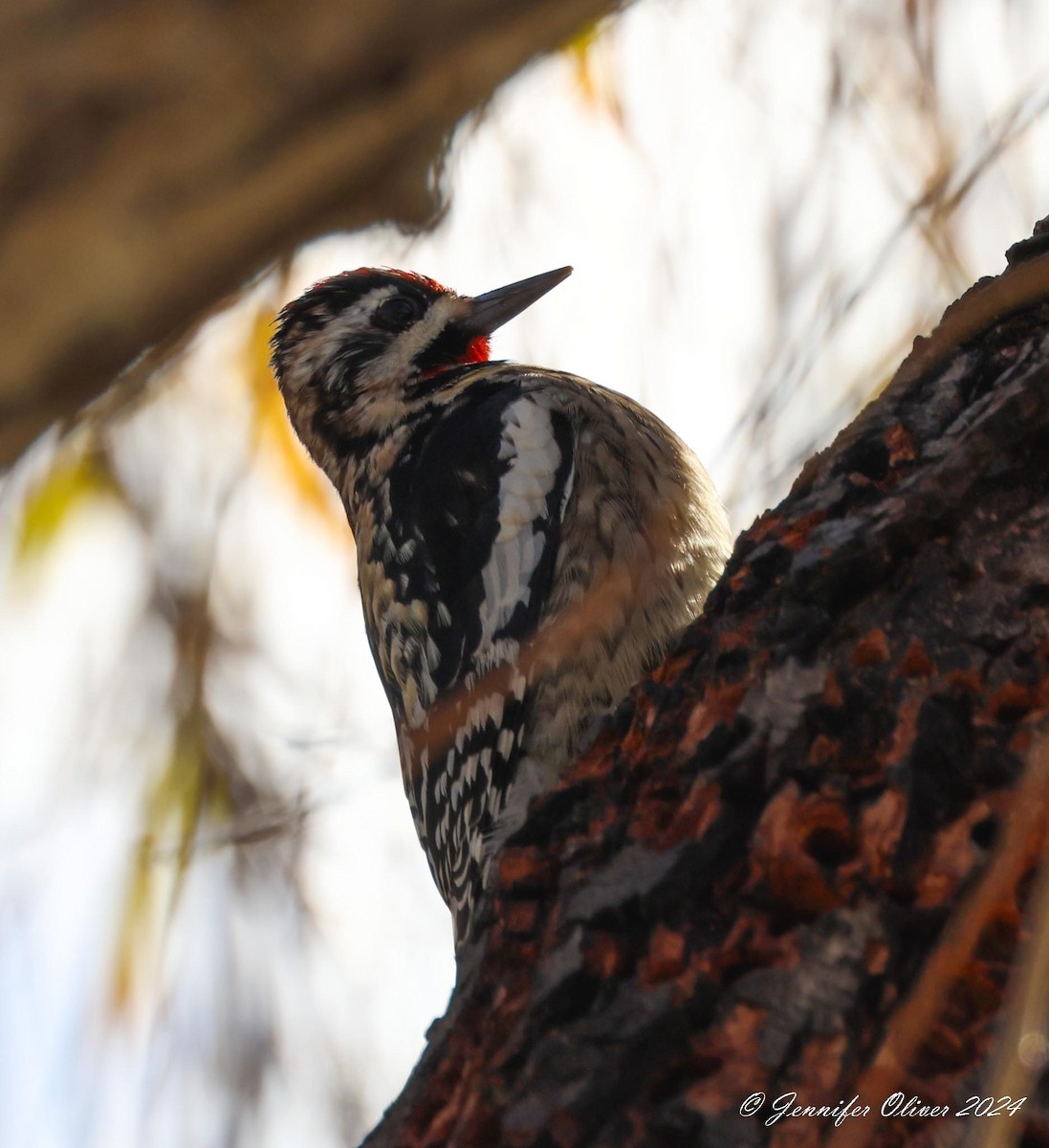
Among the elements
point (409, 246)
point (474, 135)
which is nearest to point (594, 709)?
point (409, 246)

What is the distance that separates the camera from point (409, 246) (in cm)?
233

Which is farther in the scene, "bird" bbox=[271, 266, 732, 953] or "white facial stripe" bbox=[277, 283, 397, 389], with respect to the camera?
"white facial stripe" bbox=[277, 283, 397, 389]

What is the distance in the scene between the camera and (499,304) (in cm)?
374

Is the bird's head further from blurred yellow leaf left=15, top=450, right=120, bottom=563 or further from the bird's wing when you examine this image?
blurred yellow leaf left=15, top=450, right=120, bottom=563

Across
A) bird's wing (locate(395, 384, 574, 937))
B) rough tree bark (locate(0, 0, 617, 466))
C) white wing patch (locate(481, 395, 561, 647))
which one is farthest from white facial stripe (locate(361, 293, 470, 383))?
rough tree bark (locate(0, 0, 617, 466))

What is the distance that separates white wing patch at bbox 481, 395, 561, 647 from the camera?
2764mm

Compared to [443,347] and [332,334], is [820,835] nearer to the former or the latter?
[443,347]

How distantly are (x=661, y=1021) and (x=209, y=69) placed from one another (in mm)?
1197

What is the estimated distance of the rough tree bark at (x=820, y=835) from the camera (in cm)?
108

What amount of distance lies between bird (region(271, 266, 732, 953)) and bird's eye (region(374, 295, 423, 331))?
1.15 ft

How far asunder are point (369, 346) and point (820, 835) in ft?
9.31

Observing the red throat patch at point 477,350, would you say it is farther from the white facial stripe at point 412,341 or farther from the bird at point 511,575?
the bird at point 511,575

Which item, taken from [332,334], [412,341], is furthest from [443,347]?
[332,334]

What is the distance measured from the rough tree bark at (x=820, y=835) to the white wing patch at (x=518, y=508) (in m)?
1.19
